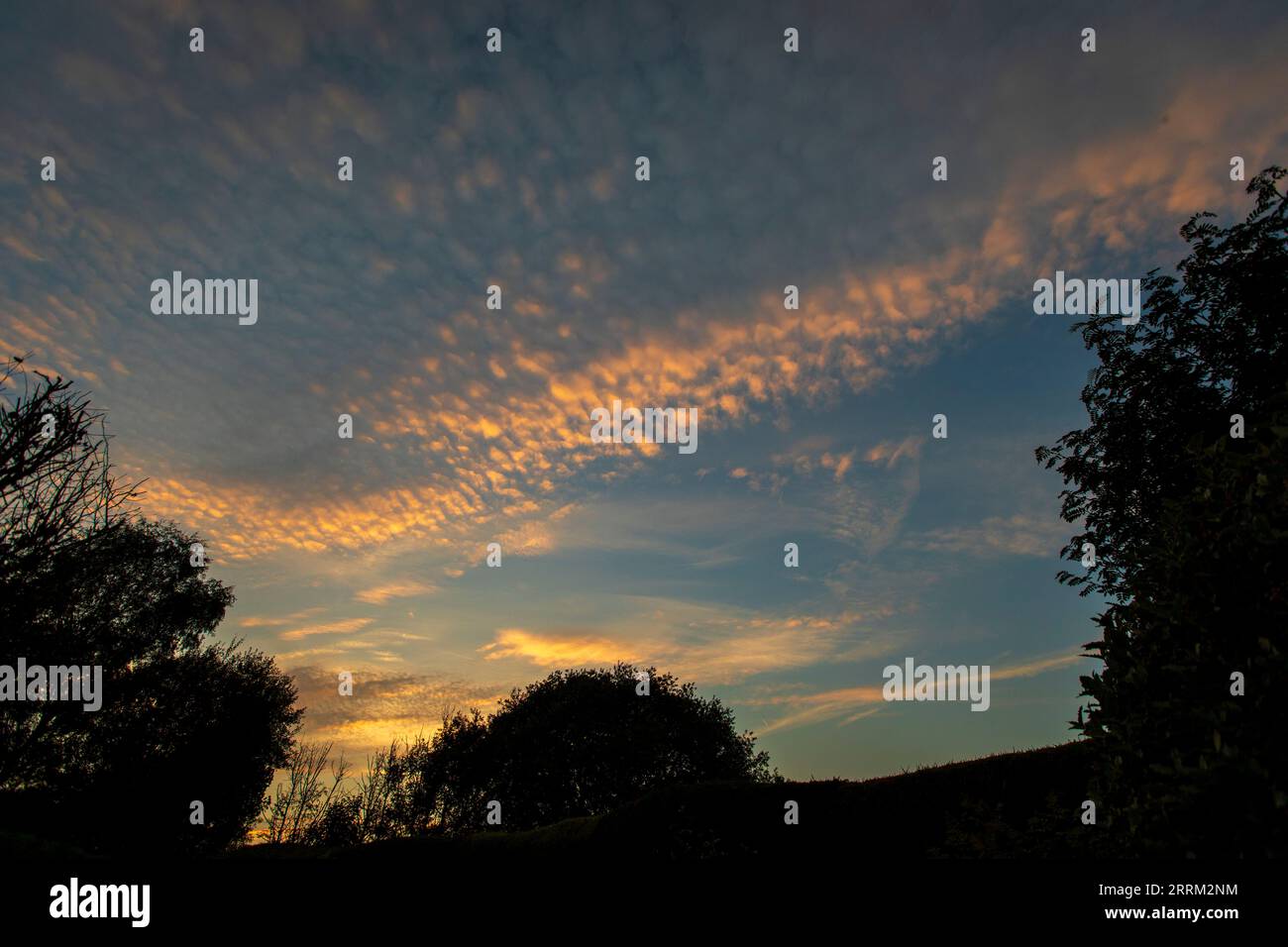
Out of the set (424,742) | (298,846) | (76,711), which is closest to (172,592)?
(76,711)

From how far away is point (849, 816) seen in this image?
12852 millimetres

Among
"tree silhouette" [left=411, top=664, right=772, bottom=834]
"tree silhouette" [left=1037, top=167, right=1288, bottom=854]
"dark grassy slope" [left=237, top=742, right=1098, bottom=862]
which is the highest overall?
"tree silhouette" [left=1037, top=167, right=1288, bottom=854]

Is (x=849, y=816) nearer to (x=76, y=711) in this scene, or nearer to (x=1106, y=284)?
(x=1106, y=284)

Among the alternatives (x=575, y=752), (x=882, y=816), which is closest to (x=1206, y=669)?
(x=882, y=816)

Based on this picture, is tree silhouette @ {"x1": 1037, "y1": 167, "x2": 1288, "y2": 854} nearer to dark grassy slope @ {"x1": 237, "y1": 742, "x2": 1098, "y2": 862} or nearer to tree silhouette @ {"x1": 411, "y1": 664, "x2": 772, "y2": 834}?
dark grassy slope @ {"x1": 237, "y1": 742, "x2": 1098, "y2": 862}

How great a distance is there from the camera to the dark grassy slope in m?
10.7

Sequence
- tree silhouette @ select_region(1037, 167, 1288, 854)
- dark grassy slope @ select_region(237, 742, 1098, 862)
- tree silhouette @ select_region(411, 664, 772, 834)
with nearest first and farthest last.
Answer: tree silhouette @ select_region(1037, 167, 1288, 854)
dark grassy slope @ select_region(237, 742, 1098, 862)
tree silhouette @ select_region(411, 664, 772, 834)

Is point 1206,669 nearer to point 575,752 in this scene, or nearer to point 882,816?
point 882,816

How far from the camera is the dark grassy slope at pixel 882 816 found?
10.7 m

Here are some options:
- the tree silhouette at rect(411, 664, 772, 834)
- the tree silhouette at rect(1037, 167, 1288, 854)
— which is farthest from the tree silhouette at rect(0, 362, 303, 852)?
the tree silhouette at rect(1037, 167, 1288, 854)

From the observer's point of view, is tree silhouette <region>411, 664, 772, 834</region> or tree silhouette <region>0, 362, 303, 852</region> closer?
tree silhouette <region>0, 362, 303, 852</region>

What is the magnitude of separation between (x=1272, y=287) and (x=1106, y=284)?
439 cm

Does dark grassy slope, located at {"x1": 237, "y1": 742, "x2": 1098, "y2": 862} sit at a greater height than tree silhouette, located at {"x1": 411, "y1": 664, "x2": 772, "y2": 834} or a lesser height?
greater

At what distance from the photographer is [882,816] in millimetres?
12500
